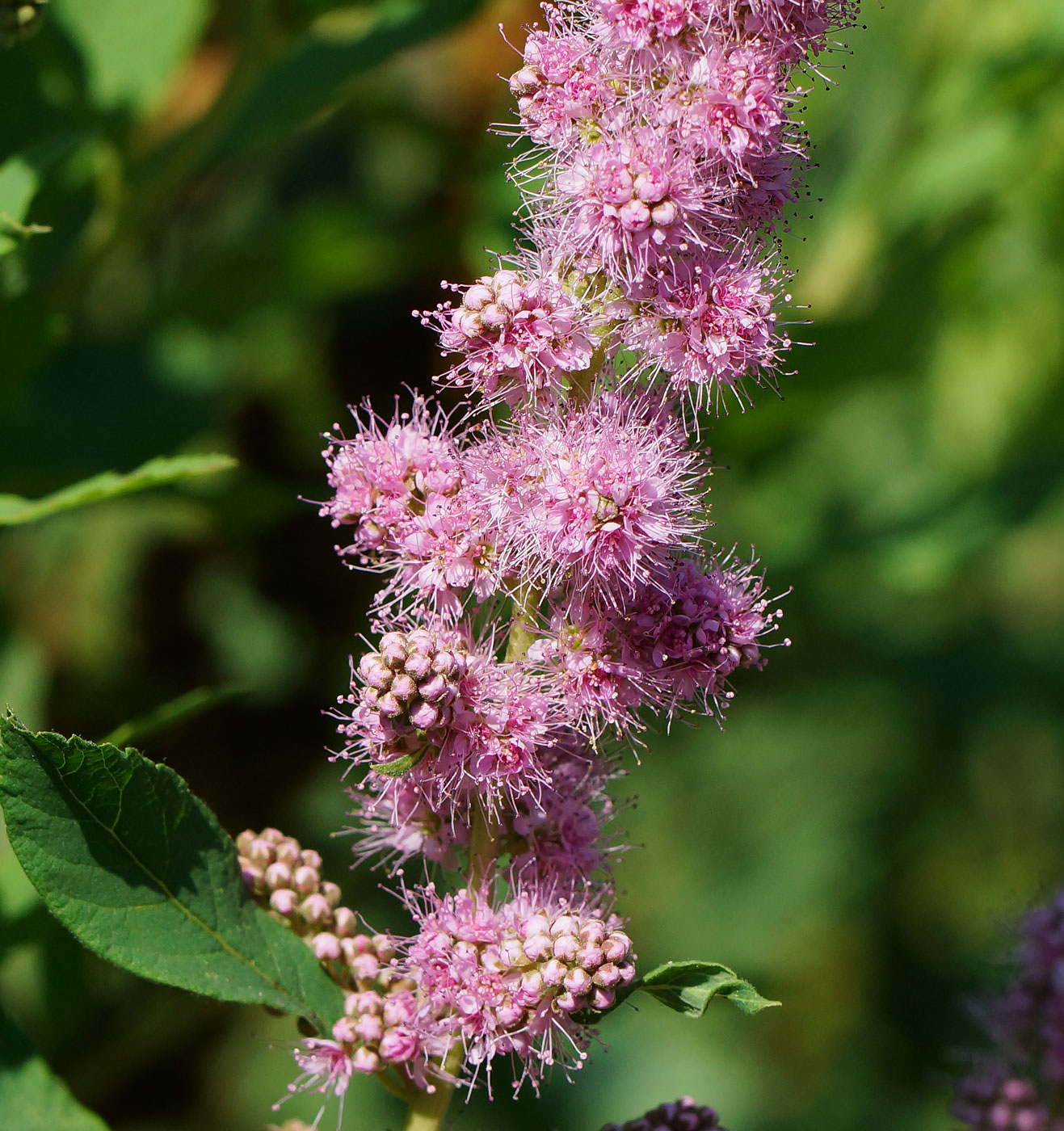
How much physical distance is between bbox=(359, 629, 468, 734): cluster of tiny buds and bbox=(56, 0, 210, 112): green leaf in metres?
1.58

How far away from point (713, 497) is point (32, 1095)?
234 centimetres

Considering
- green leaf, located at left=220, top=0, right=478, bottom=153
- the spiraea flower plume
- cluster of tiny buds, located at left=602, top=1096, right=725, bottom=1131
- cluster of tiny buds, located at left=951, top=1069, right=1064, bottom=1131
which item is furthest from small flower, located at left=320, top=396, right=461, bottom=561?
cluster of tiny buds, located at left=951, top=1069, right=1064, bottom=1131

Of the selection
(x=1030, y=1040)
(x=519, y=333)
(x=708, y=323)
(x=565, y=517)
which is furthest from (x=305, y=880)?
(x=1030, y=1040)

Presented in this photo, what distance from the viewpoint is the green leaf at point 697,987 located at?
1.37m

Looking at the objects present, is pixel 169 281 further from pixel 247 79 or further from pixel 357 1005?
pixel 357 1005

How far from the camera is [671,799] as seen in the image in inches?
162

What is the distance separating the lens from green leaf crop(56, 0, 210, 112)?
103 inches

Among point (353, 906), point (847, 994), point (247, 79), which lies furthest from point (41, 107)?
point (847, 994)

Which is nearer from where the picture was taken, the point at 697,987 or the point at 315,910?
the point at 697,987

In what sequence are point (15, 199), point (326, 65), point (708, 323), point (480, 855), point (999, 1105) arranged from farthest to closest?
1. point (326, 65)
2. point (999, 1105)
3. point (15, 199)
4. point (480, 855)
5. point (708, 323)

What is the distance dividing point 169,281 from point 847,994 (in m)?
2.81

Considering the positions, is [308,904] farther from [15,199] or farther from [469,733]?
[15,199]

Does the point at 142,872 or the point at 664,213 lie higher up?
the point at 664,213

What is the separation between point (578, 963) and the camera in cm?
144
